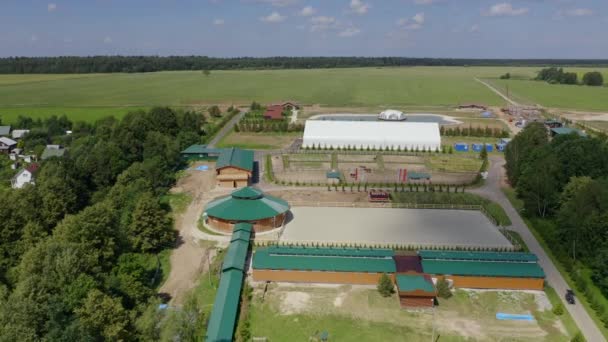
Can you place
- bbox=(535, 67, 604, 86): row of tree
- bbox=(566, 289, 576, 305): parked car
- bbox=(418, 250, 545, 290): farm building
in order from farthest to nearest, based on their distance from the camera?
1. bbox=(535, 67, 604, 86): row of tree
2. bbox=(418, 250, 545, 290): farm building
3. bbox=(566, 289, 576, 305): parked car

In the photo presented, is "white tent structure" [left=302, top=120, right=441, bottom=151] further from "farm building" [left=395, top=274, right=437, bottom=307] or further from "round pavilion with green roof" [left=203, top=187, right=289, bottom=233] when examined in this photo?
"farm building" [left=395, top=274, right=437, bottom=307]

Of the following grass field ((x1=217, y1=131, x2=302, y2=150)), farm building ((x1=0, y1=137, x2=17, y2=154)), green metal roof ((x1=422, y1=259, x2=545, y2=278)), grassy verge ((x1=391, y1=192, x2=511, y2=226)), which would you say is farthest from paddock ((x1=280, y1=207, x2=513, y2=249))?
farm building ((x1=0, y1=137, x2=17, y2=154))

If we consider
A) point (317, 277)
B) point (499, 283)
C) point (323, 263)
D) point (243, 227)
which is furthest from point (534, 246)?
point (243, 227)

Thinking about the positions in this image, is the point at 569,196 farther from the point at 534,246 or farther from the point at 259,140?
the point at 259,140

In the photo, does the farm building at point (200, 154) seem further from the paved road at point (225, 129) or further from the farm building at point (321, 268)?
the farm building at point (321, 268)

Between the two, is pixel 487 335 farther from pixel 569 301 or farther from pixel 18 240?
pixel 18 240

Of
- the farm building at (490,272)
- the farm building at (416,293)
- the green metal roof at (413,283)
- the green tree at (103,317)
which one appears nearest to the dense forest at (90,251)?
the green tree at (103,317)
